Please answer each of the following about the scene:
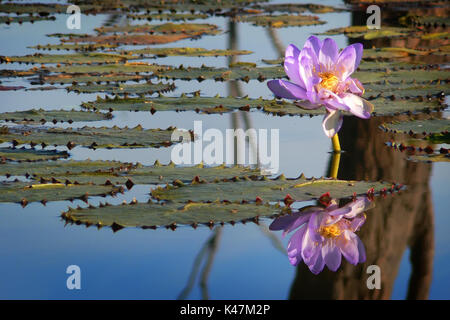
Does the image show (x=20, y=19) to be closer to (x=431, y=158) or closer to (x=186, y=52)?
(x=186, y=52)

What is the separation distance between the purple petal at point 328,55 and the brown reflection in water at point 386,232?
13.5 inches

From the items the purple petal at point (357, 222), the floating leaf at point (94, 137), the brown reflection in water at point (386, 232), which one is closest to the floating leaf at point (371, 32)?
the brown reflection in water at point (386, 232)

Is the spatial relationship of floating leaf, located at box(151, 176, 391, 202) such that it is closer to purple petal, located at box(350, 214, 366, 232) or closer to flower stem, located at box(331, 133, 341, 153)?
purple petal, located at box(350, 214, 366, 232)

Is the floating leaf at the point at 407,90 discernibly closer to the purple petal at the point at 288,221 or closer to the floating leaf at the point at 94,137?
the floating leaf at the point at 94,137

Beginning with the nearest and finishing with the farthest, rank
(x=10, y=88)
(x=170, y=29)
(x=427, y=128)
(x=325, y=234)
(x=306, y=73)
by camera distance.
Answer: (x=325, y=234)
(x=306, y=73)
(x=427, y=128)
(x=10, y=88)
(x=170, y=29)

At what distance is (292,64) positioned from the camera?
255 cm

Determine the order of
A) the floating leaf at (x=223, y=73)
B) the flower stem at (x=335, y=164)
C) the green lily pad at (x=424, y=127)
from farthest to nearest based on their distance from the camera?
the floating leaf at (x=223, y=73), the green lily pad at (x=424, y=127), the flower stem at (x=335, y=164)

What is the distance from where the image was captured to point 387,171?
2.63m

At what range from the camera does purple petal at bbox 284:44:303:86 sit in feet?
8.38

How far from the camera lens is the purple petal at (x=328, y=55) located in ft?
8.46

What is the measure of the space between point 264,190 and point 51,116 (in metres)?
1.38
